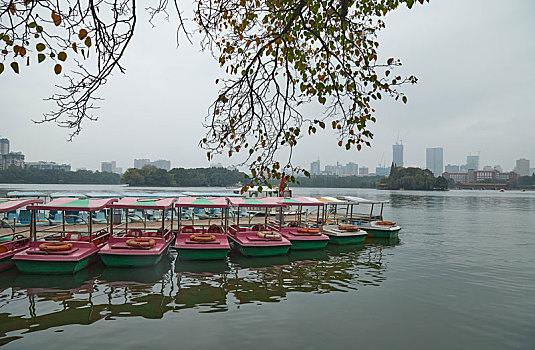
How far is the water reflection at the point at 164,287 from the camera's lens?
9.24m

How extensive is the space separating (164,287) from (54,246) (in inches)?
171

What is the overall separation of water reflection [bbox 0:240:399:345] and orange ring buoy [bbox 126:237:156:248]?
0.95 metres

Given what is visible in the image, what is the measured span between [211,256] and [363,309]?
6986mm

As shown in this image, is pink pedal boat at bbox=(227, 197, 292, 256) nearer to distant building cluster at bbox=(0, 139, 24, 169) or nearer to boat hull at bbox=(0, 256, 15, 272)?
boat hull at bbox=(0, 256, 15, 272)

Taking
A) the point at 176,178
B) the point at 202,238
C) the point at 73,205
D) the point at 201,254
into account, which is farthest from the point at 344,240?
the point at 176,178

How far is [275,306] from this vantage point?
33.6ft

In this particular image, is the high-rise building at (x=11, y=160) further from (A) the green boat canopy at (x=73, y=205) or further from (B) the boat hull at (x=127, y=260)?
(B) the boat hull at (x=127, y=260)

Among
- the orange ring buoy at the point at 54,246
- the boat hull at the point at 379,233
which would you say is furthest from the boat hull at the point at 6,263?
the boat hull at the point at 379,233

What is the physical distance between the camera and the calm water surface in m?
8.14

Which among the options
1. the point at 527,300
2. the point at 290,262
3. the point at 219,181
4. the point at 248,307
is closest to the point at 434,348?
the point at 248,307

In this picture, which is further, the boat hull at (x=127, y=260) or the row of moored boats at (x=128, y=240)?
the boat hull at (x=127, y=260)

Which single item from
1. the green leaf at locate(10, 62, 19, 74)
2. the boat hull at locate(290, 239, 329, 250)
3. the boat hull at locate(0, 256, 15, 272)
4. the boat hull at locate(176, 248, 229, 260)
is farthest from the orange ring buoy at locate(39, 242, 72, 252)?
the green leaf at locate(10, 62, 19, 74)

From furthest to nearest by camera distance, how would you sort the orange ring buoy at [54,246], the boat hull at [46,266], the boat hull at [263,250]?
the boat hull at [263,250]
the orange ring buoy at [54,246]
the boat hull at [46,266]

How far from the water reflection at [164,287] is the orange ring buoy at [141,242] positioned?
0.95m
